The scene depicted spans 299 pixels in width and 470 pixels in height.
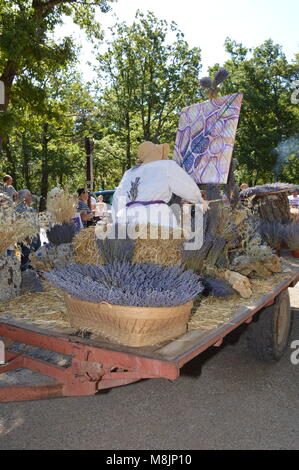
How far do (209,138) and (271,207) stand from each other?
1219 mm

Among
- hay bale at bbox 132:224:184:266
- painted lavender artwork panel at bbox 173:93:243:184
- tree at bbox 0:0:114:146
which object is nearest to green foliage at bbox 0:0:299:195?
tree at bbox 0:0:114:146

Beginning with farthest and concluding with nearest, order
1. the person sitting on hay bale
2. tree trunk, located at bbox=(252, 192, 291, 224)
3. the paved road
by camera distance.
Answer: tree trunk, located at bbox=(252, 192, 291, 224)
the person sitting on hay bale
the paved road

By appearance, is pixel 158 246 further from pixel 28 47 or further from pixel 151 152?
pixel 28 47

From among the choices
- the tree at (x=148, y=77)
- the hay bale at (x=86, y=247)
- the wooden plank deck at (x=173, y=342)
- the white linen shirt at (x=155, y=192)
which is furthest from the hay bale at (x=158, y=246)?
the tree at (x=148, y=77)

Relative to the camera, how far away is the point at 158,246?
3061 millimetres

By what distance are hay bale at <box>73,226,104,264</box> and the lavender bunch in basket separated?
0.63 meters

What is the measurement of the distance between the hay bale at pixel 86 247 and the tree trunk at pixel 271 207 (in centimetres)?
289

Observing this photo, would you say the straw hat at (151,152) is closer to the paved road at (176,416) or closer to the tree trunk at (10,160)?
the paved road at (176,416)

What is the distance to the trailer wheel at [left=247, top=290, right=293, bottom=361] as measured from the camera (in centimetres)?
380

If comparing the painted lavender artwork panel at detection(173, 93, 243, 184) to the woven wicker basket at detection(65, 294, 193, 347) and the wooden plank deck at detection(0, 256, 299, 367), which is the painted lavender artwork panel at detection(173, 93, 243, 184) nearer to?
the wooden plank deck at detection(0, 256, 299, 367)

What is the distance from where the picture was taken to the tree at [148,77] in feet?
69.5

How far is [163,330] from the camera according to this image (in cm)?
231

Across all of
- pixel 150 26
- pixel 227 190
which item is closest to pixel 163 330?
pixel 227 190
